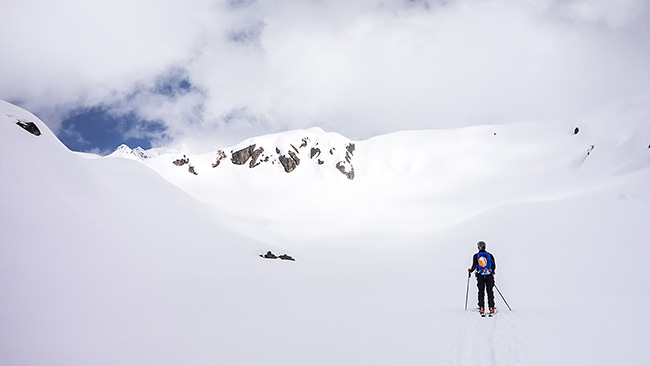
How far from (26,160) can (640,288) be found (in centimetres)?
2482

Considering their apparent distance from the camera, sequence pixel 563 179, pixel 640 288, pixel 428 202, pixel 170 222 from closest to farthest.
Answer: pixel 640 288 < pixel 170 222 < pixel 563 179 < pixel 428 202

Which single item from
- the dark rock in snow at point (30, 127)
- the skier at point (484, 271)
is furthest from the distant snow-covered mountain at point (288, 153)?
the skier at point (484, 271)

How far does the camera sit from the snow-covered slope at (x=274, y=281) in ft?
19.6

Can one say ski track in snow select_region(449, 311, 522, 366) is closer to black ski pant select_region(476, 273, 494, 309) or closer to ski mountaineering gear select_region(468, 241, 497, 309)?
black ski pant select_region(476, 273, 494, 309)

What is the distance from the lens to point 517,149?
233 feet

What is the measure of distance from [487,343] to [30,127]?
70.7 feet

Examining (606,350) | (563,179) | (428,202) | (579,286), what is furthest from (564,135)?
(606,350)

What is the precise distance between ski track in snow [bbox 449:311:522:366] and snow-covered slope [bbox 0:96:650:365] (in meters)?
0.04

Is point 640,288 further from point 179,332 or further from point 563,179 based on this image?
point 563,179

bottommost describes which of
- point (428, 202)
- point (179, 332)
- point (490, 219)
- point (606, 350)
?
point (179, 332)

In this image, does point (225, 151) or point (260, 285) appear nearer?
point (260, 285)

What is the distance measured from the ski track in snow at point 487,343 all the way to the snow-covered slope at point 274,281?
45 mm

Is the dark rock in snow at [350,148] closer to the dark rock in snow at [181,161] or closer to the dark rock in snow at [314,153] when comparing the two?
the dark rock in snow at [314,153]

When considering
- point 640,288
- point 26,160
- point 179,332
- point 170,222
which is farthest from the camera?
point 170,222
